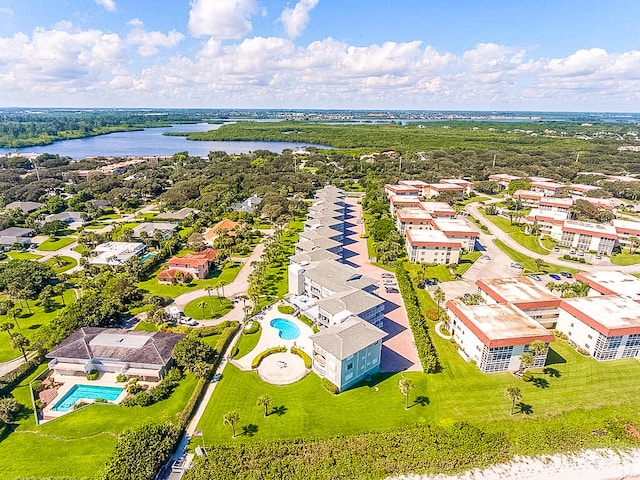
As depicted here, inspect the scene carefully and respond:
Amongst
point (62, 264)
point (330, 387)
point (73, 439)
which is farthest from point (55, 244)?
point (330, 387)

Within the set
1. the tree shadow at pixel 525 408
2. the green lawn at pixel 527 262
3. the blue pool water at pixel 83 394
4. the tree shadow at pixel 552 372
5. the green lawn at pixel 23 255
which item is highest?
the blue pool water at pixel 83 394

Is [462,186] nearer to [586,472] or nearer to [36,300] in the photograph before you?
[586,472]

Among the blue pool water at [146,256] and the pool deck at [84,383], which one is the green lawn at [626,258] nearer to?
the pool deck at [84,383]

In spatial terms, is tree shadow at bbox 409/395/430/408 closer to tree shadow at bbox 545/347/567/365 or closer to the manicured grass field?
the manicured grass field

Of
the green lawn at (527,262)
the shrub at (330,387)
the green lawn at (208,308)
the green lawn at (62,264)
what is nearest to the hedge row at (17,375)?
the green lawn at (208,308)

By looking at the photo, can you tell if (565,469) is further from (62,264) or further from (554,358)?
(62,264)

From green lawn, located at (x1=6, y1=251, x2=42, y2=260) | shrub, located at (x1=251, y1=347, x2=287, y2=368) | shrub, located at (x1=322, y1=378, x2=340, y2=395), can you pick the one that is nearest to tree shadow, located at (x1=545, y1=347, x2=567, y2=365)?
shrub, located at (x1=322, y1=378, x2=340, y2=395)
